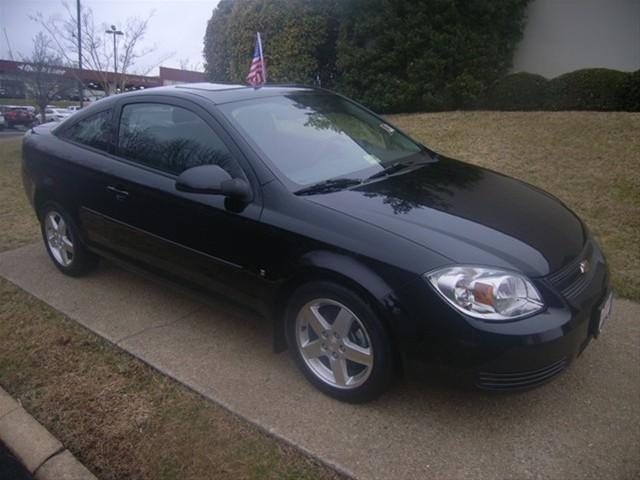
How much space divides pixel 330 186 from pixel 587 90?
7.68 m

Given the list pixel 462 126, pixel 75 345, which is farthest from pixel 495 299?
pixel 462 126

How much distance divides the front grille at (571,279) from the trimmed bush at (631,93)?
7.15m

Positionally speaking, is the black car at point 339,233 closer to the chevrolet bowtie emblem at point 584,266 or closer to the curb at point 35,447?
the chevrolet bowtie emblem at point 584,266

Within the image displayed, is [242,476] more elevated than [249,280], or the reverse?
[249,280]

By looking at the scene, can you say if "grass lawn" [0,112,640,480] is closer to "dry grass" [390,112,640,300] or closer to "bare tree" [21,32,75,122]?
"dry grass" [390,112,640,300]

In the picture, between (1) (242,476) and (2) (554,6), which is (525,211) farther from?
(2) (554,6)

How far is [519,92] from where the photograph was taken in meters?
9.52

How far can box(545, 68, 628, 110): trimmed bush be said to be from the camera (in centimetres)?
858

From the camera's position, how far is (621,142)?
23.1ft

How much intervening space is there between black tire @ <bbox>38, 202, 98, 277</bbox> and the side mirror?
1741 millimetres

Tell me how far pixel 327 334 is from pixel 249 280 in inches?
21.6

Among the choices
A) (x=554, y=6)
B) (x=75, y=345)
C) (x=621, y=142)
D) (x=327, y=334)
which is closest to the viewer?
(x=327, y=334)

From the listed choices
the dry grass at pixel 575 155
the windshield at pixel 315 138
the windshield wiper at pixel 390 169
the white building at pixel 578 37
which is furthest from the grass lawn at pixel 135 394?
the white building at pixel 578 37

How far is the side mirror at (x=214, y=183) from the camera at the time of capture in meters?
2.78
